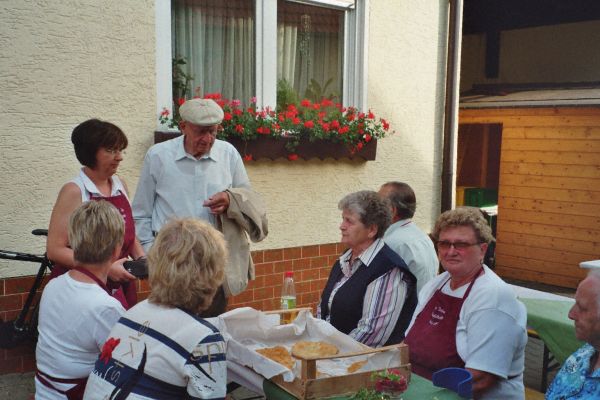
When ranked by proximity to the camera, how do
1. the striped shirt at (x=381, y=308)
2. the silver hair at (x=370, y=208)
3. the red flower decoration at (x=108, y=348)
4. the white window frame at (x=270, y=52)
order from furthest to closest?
the white window frame at (x=270, y=52) < the silver hair at (x=370, y=208) < the striped shirt at (x=381, y=308) < the red flower decoration at (x=108, y=348)

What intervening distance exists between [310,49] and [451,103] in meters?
1.81

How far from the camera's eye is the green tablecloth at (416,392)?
2.53 metres

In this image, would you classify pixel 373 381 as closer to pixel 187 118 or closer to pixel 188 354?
pixel 188 354

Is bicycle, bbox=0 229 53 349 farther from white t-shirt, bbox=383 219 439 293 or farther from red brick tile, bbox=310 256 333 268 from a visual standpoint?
red brick tile, bbox=310 256 333 268

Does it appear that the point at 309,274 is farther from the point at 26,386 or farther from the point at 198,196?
the point at 26,386

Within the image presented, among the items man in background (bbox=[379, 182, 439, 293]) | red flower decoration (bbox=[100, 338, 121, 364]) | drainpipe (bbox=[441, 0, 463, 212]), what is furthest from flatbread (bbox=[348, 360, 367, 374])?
drainpipe (bbox=[441, 0, 463, 212])

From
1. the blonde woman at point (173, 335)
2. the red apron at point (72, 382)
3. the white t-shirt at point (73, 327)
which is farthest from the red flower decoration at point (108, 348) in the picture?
the red apron at point (72, 382)

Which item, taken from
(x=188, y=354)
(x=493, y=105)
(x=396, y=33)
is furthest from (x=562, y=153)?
(x=188, y=354)

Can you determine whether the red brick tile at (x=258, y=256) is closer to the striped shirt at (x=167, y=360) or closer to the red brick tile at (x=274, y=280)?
the red brick tile at (x=274, y=280)

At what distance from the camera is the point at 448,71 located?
742 centimetres

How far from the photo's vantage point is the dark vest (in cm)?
336

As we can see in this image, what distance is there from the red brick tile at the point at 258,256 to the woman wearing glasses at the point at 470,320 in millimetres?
2800

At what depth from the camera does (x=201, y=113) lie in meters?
3.91

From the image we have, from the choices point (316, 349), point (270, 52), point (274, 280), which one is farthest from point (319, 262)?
point (316, 349)
